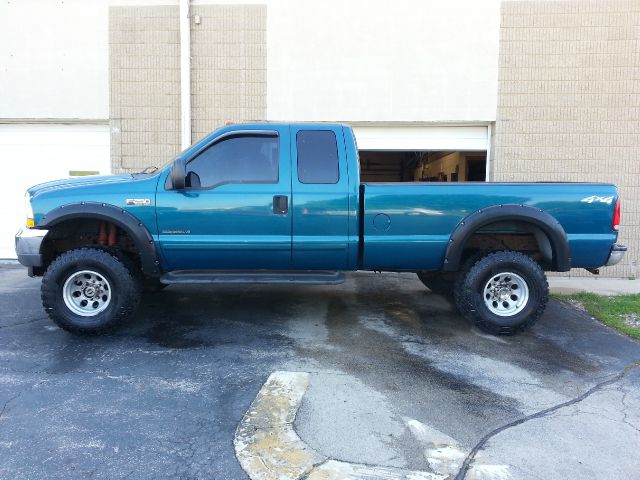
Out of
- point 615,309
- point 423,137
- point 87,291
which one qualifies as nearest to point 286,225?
point 87,291

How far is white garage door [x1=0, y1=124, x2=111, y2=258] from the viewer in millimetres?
9266

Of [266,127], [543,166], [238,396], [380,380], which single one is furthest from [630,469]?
[543,166]

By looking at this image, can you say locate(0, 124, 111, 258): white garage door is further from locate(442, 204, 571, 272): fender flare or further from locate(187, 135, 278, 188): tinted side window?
locate(442, 204, 571, 272): fender flare

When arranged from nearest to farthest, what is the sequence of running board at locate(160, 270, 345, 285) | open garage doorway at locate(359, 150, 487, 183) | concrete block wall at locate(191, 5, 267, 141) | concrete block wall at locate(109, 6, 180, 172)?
running board at locate(160, 270, 345, 285), concrete block wall at locate(191, 5, 267, 141), concrete block wall at locate(109, 6, 180, 172), open garage doorway at locate(359, 150, 487, 183)

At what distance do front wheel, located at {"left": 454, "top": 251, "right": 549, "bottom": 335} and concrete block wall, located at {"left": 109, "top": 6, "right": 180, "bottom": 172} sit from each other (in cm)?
609

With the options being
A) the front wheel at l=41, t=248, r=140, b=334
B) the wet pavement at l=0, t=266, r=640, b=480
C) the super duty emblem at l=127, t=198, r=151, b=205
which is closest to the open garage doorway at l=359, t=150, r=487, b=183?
the wet pavement at l=0, t=266, r=640, b=480

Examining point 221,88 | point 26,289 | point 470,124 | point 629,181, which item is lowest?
point 26,289

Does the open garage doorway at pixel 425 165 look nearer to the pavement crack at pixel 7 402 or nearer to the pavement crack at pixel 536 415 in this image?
the pavement crack at pixel 536 415

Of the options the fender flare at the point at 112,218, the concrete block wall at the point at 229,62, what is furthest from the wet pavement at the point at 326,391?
the concrete block wall at the point at 229,62

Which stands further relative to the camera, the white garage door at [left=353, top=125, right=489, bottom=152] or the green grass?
the white garage door at [left=353, top=125, right=489, bottom=152]

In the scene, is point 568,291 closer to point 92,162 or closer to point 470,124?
point 470,124

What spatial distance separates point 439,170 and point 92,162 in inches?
283

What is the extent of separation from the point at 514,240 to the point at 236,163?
315 centimetres

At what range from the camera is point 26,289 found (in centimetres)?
720
